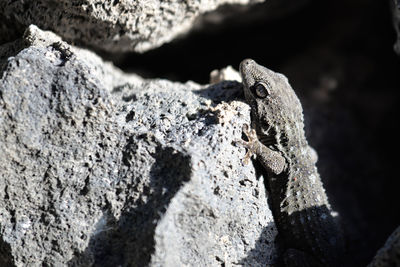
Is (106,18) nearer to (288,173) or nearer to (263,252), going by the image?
(288,173)

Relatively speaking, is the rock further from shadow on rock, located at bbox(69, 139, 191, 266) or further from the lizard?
shadow on rock, located at bbox(69, 139, 191, 266)

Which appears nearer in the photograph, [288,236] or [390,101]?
[288,236]

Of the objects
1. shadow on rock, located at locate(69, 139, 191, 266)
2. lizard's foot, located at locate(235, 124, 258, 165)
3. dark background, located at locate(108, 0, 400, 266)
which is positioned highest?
dark background, located at locate(108, 0, 400, 266)

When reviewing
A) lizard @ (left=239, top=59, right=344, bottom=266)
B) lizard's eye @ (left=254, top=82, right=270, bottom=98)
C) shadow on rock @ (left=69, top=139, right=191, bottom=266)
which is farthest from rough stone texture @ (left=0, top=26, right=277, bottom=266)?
lizard's eye @ (left=254, top=82, right=270, bottom=98)

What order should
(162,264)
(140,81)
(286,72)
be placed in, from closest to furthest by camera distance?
(162,264) < (140,81) < (286,72)

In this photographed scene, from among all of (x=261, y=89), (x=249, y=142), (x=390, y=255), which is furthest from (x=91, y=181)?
(x=390, y=255)

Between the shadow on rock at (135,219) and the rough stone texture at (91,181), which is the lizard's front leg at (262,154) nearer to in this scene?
the rough stone texture at (91,181)

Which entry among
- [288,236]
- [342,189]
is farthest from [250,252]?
[342,189]

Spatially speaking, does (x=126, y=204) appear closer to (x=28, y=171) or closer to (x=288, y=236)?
(x=28, y=171)
